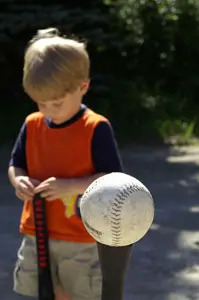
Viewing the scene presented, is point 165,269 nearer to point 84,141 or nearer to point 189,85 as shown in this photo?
point 84,141

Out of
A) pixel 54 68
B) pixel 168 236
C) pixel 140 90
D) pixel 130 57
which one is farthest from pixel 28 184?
A: pixel 130 57

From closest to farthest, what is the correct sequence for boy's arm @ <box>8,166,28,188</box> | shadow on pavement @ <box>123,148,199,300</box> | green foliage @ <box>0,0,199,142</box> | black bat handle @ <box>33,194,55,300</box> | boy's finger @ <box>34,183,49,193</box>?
Answer: 1. boy's finger @ <box>34,183,49,193</box>
2. black bat handle @ <box>33,194,55,300</box>
3. boy's arm @ <box>8,166,28,188</box>
4. shadow on pavement @ <box>123,148,199,300</box>
5. green foliage @ <box>0,0,199,142</box>

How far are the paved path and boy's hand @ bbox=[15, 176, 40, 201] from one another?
1595 mm

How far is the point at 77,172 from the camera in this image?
3322 mm

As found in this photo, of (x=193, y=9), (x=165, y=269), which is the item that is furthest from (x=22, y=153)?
(x=193, y=9)

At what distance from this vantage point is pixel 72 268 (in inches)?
133

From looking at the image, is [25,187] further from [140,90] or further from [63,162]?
[140,90]

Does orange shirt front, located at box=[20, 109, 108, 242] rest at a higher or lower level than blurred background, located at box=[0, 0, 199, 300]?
higher

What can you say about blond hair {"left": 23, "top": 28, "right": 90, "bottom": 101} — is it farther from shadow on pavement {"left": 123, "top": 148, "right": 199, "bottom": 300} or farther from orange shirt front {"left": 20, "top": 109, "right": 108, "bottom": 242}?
shadow on pavement {"left": 123, "top": 148, "right": 199, "bottom": 300}

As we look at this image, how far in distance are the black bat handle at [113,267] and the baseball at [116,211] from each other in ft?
0.14

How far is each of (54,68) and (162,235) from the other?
310 cm

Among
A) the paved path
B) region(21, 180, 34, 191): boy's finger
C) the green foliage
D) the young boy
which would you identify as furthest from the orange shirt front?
the green foliage

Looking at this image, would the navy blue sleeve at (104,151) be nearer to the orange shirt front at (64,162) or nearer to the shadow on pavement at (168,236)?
the orange shirt front at (64,162)

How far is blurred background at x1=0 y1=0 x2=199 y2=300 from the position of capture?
21.9ft
